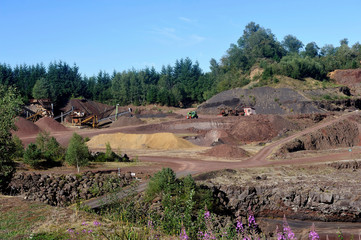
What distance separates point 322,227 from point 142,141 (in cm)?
3471

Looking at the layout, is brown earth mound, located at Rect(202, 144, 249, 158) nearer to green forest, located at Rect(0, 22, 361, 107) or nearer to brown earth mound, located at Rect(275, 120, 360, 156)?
brown earth mound, located at Rect(275, 120, 360, 156)

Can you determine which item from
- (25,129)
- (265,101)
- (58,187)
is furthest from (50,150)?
(265,101)

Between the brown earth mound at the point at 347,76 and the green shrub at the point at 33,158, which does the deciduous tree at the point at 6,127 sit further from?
the brown earth mound at the point at 347,76

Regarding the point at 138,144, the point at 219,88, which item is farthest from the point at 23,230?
the point at 219,88

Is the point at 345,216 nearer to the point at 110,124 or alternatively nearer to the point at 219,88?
the point at 110,124

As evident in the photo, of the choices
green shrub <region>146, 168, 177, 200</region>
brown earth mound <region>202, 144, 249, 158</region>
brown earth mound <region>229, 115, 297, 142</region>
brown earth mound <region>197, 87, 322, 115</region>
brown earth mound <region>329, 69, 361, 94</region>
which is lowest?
green shrub <region>146, 168, 177, 200</region>

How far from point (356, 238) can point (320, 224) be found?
126 inches

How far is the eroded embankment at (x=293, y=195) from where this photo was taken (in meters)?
22.2

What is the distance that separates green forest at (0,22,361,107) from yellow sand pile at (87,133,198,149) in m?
43.1

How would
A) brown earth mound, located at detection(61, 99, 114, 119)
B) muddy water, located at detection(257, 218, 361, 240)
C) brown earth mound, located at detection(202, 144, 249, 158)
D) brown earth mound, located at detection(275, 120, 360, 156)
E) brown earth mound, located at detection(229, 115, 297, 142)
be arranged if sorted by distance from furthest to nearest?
1. brown earth mound, located at detection(61, 99, 114, 119)
2. brown earth mound, located at detection(229, 115, 297, 142)
3. brown earth mound, located at detection(275, 120, 360, 156)
4. brown earth mound, located at detection(202, 144, 249, 158)
5. muddy water, located at detection(257, 218, 361, 240)

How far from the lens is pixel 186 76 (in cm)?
13812

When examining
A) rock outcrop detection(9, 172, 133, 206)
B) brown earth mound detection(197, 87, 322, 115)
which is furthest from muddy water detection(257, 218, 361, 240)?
brown earth mound detection(197, 87, 322, 115)

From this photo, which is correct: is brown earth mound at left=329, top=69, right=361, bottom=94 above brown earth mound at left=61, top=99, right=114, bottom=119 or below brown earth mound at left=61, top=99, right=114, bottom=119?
above

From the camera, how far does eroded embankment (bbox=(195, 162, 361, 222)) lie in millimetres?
22188
